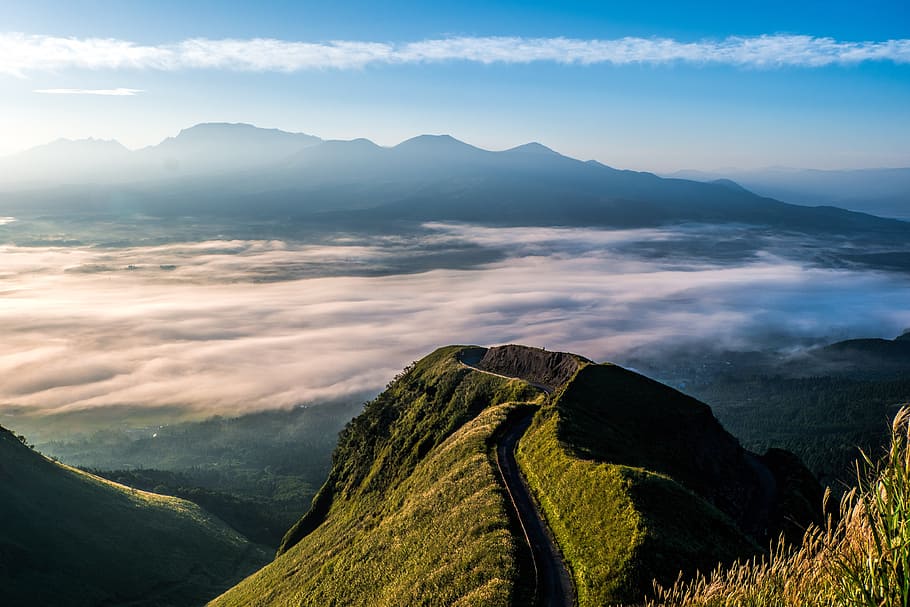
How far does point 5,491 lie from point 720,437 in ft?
493

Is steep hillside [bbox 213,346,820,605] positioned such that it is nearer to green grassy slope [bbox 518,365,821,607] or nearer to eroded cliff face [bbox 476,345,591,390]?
green grassy slope [bbox 518,365,821,607]

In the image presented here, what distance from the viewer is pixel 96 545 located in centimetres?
13388

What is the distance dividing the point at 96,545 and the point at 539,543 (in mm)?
131931

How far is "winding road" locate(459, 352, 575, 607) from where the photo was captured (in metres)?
35.9

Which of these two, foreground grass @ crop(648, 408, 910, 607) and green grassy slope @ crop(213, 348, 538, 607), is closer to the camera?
foreground grass @ crop(648, 408, 910, 607)

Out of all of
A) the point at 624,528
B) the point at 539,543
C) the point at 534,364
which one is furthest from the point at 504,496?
the point at 534,364

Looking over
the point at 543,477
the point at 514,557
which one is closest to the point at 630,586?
the point at 514,557

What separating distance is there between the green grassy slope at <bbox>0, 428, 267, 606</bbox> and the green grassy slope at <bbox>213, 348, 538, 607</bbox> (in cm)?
3562

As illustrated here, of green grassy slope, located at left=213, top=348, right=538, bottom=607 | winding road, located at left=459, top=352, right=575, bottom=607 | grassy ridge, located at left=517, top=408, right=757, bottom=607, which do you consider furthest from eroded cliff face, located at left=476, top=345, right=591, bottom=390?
grassy ridge, located at left=517, top=408, right=757, bottom=607

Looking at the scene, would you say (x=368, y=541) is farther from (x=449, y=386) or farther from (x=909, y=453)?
(x=909, y=453)

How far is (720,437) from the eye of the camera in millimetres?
80000

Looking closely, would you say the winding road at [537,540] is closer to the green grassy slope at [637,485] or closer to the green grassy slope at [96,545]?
the green grassy slope at [637,485]

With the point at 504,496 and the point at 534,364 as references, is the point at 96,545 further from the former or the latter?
the point at 504,496

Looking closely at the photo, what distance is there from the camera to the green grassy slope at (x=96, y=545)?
116 m
